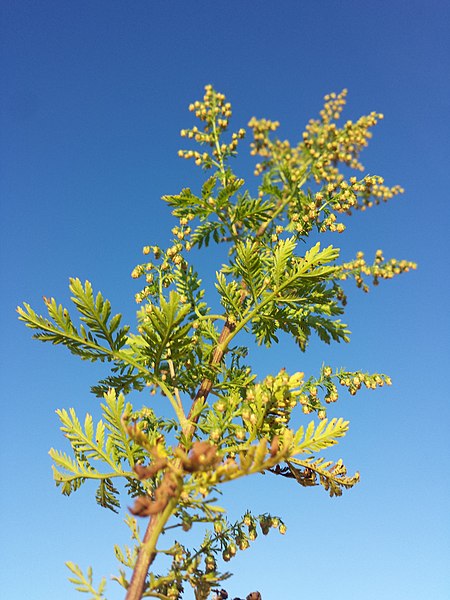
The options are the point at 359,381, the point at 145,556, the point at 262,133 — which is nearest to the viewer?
the point at 145,556

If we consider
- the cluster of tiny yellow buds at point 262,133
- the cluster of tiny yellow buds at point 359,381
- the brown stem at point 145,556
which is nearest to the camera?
the brown stem at point 145,556

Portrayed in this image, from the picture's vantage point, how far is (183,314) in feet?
15.9

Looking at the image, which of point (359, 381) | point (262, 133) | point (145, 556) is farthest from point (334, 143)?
point (145, 556)

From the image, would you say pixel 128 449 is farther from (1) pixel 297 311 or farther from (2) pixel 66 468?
(1) pixel 297 311

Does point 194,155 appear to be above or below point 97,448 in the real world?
above

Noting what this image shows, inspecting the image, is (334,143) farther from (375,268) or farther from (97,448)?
(97,448)

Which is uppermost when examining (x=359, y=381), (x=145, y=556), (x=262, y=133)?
(x=262, y=133)

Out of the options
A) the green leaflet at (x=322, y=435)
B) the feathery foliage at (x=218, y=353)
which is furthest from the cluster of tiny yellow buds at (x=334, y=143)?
the green leaflet at (x=322, y=435)

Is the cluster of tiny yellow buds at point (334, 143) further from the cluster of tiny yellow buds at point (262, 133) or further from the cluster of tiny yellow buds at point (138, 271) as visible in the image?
the cluster of tiny yellow buds at point (138, 271)

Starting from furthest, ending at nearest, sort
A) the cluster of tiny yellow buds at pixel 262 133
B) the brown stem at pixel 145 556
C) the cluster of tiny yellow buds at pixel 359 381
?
1. the cluster of tiny yellow buds at pixel 262 133
2. the cluster of tiny yellow buds at pixel 359 381
3. the brown stem at pixel 145 556

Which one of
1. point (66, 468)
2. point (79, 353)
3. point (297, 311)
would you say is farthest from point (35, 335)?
point (297, 311)

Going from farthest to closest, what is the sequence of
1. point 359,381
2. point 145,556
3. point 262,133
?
point 262,133
point 359,381
point 145,556

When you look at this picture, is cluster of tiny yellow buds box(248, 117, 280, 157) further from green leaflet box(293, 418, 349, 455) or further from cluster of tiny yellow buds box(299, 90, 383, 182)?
green leaflet box(293, 418, 349, 455)

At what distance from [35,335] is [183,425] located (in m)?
1.83
